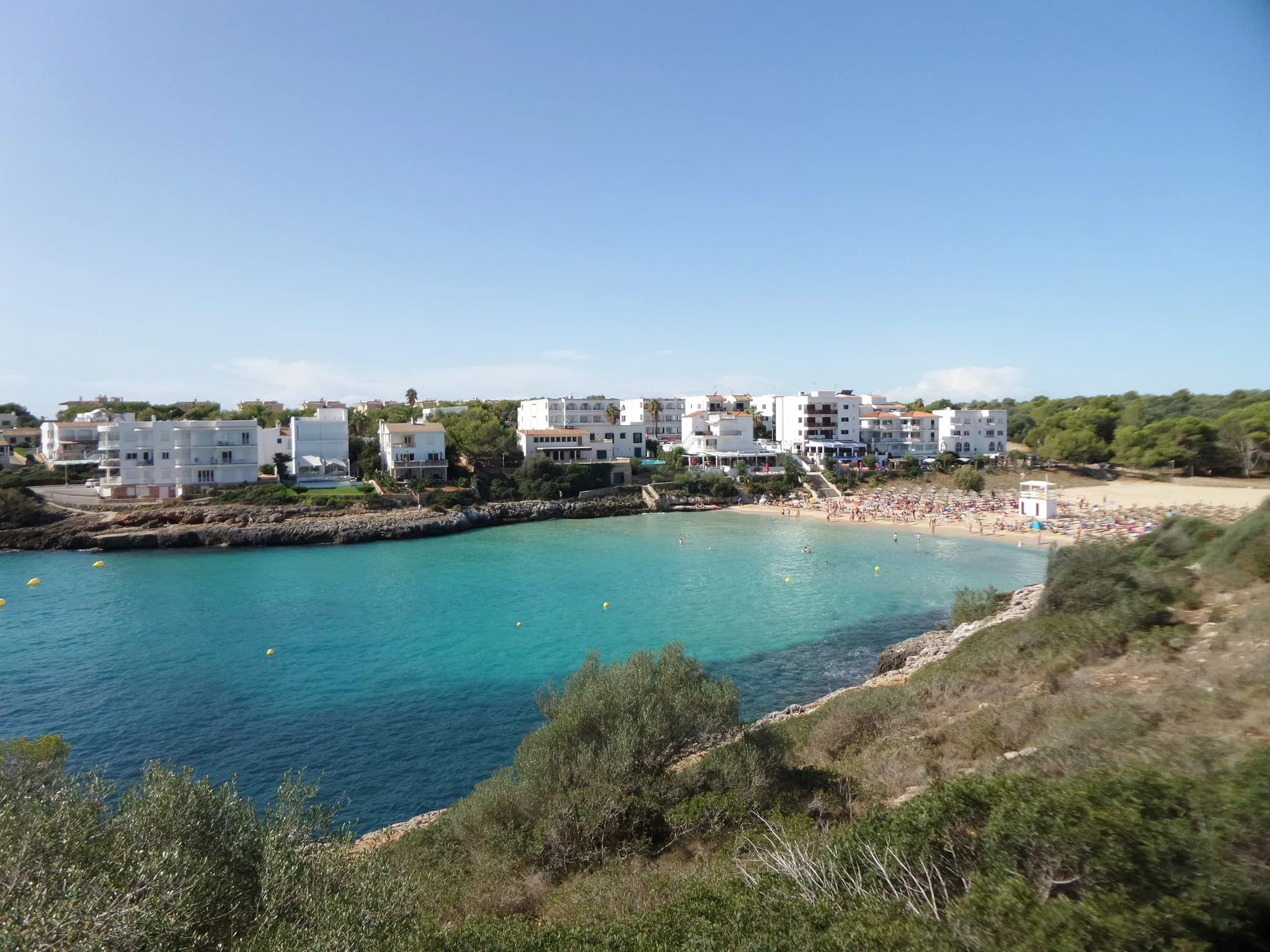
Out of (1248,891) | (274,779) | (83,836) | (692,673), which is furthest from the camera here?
(274,779)

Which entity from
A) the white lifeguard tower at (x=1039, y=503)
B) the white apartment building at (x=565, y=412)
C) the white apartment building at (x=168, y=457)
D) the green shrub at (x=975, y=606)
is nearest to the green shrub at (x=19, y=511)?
the white apartment building at (x=168, y=457)

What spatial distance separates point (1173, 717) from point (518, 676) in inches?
636

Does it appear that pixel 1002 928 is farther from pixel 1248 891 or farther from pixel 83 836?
pixel 83 836

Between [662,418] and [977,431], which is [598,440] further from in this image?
[977,431]

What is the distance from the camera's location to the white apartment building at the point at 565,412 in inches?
2712

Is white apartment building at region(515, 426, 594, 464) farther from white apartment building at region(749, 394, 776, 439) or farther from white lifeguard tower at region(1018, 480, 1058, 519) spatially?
white lifeguard tower at region(1018, 480, 1058, 519)

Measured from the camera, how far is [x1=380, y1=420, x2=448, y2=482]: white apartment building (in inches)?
2111

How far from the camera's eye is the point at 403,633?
2547 cm

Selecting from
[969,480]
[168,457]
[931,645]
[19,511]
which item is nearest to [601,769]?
[931,645]

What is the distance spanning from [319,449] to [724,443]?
35.4 meters

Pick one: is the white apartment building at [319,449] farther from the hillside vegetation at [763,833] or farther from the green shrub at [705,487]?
the hillside vegetation at [763,833]

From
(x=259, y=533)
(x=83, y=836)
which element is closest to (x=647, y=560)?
(x=259, y=533)

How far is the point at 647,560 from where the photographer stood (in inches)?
1500

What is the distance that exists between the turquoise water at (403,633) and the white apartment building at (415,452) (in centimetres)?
1096
